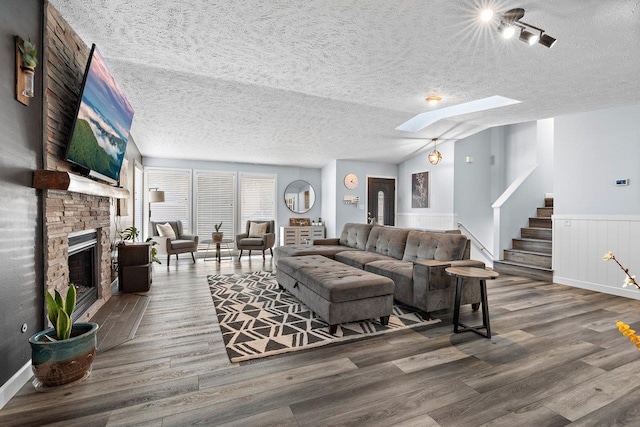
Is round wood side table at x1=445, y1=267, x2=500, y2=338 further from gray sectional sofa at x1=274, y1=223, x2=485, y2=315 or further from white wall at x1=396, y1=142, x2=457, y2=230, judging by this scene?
white wall at x1=396, y1=142, x2=457, y2=230

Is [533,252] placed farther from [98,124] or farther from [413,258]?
[98,124]

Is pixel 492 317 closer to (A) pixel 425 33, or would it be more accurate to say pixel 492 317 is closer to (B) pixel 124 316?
(A) pixel 425 33

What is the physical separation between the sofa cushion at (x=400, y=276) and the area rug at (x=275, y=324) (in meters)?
0.17

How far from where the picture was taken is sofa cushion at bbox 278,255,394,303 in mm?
2748

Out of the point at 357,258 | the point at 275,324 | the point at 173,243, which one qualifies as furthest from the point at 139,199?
the point at 275,324

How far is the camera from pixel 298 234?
7691 millimetres

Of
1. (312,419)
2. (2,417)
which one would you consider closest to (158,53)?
(2,417)

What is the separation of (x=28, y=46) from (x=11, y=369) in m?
1.97

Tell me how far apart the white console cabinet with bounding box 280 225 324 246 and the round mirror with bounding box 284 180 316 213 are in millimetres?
730

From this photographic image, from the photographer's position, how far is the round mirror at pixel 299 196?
823 centimetres

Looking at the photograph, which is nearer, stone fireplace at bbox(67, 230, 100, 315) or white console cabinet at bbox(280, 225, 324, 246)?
stone fireplace at bbox(67, 230, 100, 315)

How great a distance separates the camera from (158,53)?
2.81 meters

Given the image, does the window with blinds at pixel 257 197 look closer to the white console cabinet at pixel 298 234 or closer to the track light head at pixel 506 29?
the white console cabinet at pixel 298 234

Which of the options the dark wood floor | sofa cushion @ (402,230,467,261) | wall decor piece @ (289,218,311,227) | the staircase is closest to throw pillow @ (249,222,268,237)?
wall decor piece @ (289,218,311,227)
